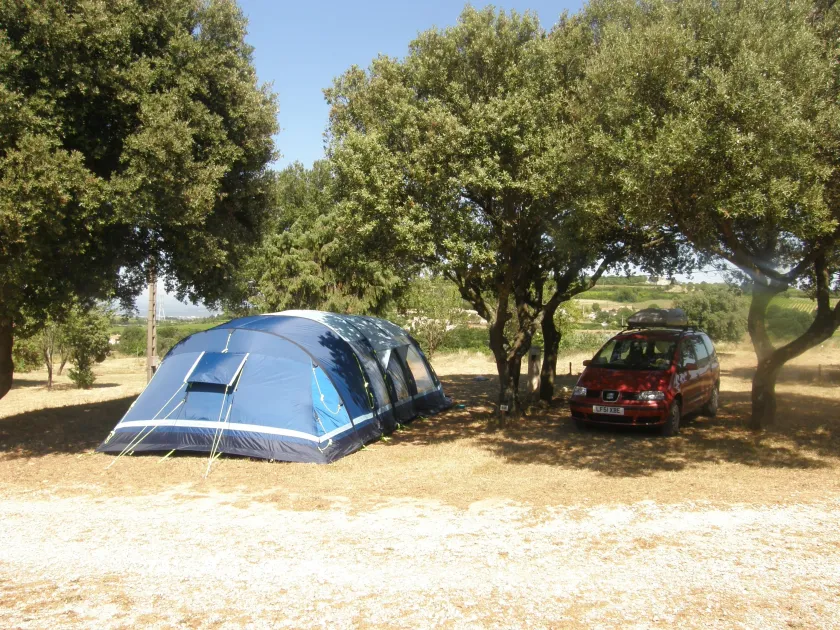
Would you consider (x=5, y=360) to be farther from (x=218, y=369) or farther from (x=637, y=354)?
(x=637, y=354)

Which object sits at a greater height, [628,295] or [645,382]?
[628,295]

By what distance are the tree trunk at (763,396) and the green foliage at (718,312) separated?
2324 cm

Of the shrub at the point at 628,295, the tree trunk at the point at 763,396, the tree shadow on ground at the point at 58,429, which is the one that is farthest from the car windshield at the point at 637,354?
the shrub at the point at 628,295

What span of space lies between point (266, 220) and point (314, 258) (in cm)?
1356

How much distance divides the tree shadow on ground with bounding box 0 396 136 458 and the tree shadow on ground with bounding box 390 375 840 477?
564cm

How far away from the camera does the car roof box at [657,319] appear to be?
1432 cm

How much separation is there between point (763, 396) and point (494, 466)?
16.5 feet

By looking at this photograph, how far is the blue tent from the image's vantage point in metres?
9.96

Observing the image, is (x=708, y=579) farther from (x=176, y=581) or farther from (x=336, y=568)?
(x=176, y=581)

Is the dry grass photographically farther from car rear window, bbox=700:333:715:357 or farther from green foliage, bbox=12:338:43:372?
green foliage, bbox=12:338:43:372

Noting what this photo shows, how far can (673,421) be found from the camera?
1111cm

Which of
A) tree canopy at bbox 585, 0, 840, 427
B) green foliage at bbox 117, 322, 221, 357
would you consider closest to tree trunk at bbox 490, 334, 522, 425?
tree canopy at bbox 585, 0, 840, 427

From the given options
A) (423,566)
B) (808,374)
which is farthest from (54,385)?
(808,374)

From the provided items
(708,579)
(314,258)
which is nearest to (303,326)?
(708,579)
